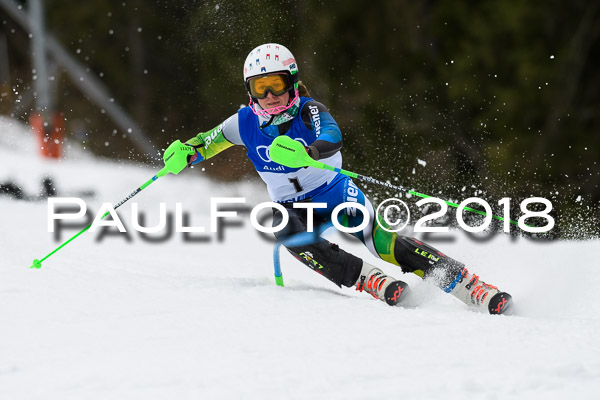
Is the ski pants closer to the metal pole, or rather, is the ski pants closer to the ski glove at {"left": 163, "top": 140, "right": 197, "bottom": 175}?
the ski glove at {"left": 163, "top": 140, "right": 197, "bottom": 175}

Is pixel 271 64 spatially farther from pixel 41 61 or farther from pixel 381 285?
pixel 41 61

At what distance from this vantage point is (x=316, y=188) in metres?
3.92

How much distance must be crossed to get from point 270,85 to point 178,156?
68 cm

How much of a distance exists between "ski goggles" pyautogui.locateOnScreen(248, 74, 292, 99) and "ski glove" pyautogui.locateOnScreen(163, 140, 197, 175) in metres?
0.56

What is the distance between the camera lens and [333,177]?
3.96 m

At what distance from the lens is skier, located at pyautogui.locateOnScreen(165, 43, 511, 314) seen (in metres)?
3.57

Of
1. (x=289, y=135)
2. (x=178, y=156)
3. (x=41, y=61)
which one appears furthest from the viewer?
(x=41, y=61)

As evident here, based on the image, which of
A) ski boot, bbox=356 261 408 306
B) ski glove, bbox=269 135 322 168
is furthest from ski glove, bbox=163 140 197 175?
ski boot, bbox=356 261 408 306

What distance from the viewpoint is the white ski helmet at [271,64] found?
3693 millimetres

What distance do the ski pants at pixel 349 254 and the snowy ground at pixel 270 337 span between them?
0.46 ft

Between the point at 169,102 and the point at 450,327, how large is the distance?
48.5ft

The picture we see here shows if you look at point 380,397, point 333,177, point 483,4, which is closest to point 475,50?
point 483,4

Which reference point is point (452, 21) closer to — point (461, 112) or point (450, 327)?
point (461, 112)

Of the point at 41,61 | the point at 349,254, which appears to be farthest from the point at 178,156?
the point at 41,61
